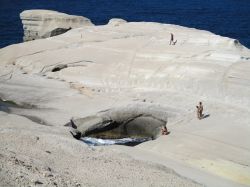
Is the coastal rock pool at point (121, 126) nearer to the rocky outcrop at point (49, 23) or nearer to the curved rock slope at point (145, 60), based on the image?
the curved rock slope at point (145, 60)

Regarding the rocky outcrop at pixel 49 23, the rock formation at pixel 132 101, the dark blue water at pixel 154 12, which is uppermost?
the rock formation at pixel 132 101

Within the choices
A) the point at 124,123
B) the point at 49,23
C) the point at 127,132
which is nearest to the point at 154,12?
the point at 49,23

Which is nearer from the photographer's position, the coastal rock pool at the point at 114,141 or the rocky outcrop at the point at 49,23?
the coastal rock pool at the point at 114,141

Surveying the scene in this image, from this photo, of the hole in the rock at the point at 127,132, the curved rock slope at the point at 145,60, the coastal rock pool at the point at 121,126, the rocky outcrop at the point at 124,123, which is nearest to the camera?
the hole in the rock at the point at 127,132

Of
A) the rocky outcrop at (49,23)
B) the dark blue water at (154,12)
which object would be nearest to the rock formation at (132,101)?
the rocky outcrop at (49,23)

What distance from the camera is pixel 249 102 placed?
3089 cm

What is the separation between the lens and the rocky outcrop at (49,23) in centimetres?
5525

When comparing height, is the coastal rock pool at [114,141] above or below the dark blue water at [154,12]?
above

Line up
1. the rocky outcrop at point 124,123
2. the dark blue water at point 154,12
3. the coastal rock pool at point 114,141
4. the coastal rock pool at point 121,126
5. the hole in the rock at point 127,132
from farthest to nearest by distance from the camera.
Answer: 1. the dark blue water at point 154,12
2. the rocky outcrop at point 124,123
3. the coastal rock pool at point 121,126
4. the hole in the rock at point 127,132
5. the coastal rock pool at point 114,141

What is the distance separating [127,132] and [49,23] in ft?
94.1

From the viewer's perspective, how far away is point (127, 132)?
30.5 m

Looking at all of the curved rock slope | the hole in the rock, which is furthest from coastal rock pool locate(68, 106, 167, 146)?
the curved rock slope

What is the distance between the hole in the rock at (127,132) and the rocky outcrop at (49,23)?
26603mm

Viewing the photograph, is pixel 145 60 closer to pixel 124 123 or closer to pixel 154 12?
pixel 124 123
